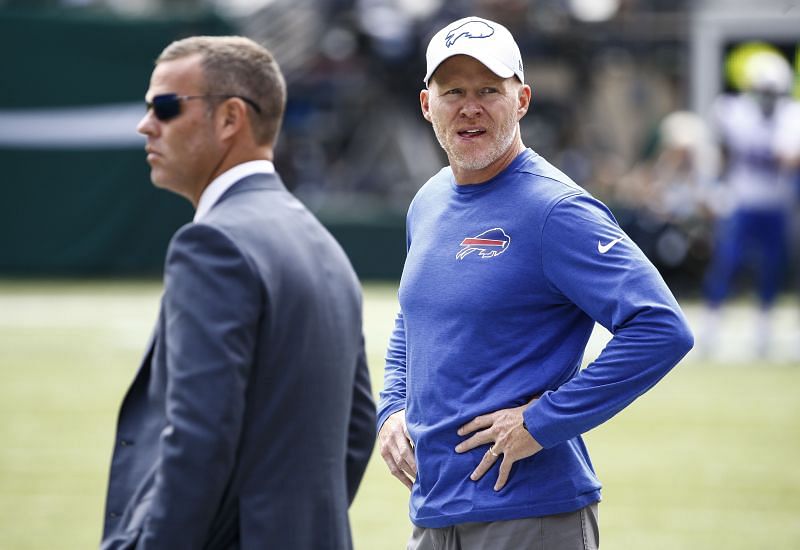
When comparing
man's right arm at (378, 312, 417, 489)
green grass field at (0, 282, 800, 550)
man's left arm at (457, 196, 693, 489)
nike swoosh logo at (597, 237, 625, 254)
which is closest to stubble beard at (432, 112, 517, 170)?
man's left arm at (457, 196, 693, 489)

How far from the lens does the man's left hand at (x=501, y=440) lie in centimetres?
340

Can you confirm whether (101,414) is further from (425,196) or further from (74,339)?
(425,196)

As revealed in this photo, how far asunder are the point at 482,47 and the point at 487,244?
0.55 m

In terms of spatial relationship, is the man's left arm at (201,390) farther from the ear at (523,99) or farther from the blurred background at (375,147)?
the blurred background at (375,147)

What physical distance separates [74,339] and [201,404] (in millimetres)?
11527

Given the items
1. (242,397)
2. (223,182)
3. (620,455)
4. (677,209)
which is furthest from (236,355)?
(677,209)

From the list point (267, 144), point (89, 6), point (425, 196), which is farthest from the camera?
point (89, 6)

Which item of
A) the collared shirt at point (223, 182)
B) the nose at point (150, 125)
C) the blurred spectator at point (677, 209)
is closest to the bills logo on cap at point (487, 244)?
the collared shirt at point (223, 182)

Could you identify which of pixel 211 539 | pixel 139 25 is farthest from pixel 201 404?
pixel 139 25

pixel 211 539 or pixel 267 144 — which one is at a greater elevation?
pixel 267 144

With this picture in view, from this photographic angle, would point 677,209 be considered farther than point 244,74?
Yes

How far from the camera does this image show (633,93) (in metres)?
24.5

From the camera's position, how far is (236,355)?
305cm

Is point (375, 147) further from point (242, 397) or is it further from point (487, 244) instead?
point (242, 397)
